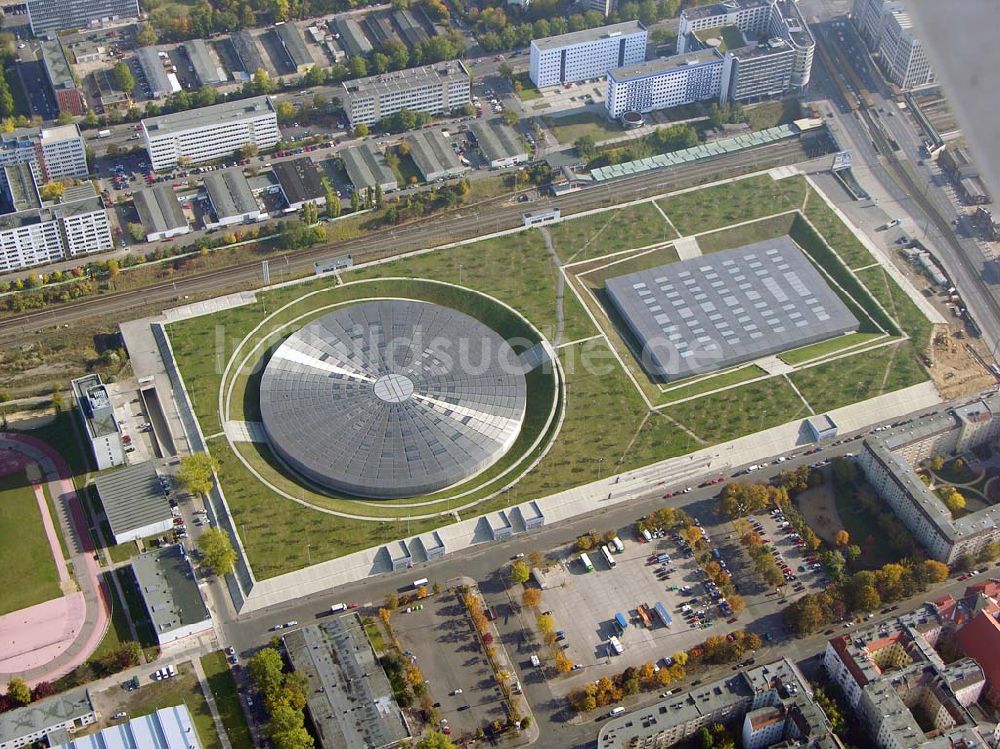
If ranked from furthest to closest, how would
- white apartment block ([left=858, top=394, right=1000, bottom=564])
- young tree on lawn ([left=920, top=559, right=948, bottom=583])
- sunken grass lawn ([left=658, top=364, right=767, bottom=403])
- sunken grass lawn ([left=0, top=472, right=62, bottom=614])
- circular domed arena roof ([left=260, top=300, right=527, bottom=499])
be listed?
1. sunken grass lawn ([left=658, top=364, right=767, bottom=403])
2. circular domed arena roof ([left=260, top=300, right=527, bottom=499])
3. white apartment block ([left=858, top=394, right=1000, bottom=564])
4. young tree on lawn ([left=920, top=559, right=948, bottom=583])
5. sunken grass lawn ([left=0, top=472, right=62, bottom=614])

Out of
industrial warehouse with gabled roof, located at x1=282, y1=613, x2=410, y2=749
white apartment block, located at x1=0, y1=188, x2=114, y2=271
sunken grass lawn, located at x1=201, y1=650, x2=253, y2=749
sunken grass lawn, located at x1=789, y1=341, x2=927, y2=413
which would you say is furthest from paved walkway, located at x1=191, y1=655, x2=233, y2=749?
sunken grass lawn, located at x1=789, y1=341, x2=927, y2=413

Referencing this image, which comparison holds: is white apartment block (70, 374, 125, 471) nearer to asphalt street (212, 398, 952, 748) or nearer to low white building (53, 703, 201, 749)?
asphalt street (212, 398, 952, 748)

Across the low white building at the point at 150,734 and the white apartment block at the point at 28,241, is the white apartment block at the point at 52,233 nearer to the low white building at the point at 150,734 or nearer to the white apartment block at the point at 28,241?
the white apartment block at the point at 28,241

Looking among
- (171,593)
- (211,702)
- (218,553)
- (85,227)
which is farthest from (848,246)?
(85,227)

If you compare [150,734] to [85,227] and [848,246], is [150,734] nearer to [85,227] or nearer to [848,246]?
[85,227]

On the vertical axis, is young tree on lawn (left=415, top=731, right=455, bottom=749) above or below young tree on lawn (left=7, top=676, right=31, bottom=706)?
below

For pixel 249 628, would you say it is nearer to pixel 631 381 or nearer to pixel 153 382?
pixel 153 382

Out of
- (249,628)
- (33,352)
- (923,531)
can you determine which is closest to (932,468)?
(923,531)
